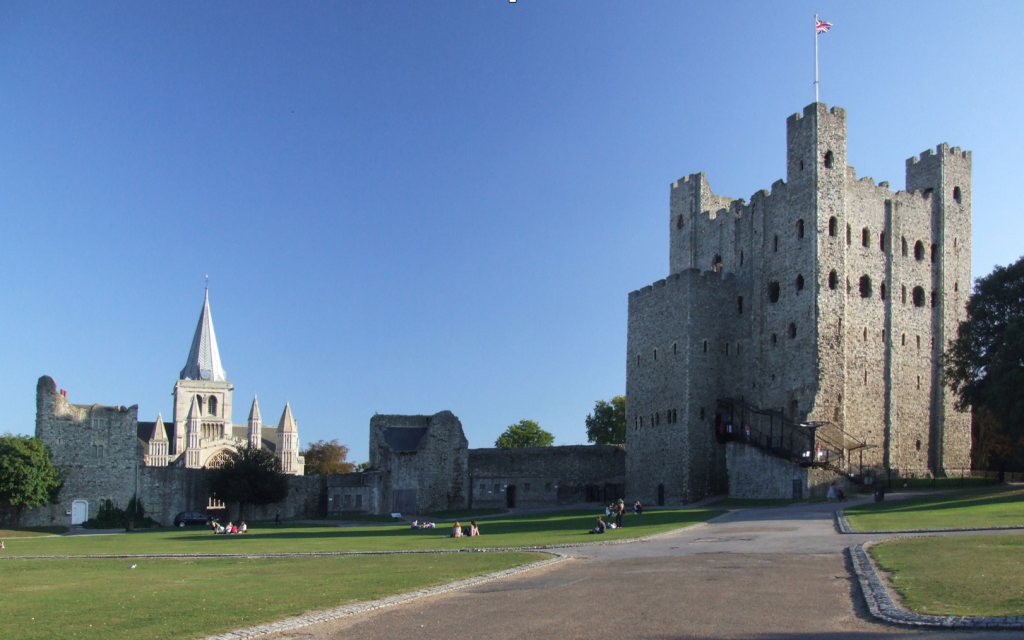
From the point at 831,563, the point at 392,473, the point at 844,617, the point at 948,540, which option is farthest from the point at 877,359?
the point at 844,617

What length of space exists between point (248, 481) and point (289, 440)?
2330 inches

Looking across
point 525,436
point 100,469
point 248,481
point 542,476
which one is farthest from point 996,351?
point 525,436

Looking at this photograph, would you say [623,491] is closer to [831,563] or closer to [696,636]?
[831,563]

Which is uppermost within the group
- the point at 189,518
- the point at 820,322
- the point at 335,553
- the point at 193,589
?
the point at 820,322

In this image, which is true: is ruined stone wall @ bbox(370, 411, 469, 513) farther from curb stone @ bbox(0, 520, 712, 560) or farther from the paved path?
the paved path

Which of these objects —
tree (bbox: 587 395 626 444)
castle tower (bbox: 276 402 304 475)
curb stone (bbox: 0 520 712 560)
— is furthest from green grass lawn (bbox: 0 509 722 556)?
castle tower (bbox: 276 402 304 475)

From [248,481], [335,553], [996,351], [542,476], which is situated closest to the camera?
[335,553]

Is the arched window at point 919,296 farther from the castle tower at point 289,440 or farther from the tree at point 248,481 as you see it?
the castle tower at point 289,440

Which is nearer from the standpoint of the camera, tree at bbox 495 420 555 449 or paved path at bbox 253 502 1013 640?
paved path at bbox 253 502 1013 640

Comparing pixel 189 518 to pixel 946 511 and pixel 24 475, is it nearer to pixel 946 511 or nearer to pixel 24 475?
pixel 24 475

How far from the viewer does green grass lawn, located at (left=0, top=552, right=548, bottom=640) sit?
13789 mm

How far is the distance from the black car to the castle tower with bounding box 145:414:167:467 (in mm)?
61291

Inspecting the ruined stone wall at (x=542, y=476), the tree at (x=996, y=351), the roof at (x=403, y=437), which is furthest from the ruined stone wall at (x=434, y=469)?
the tree at (x=996, y=351)

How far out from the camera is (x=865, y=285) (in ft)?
170
